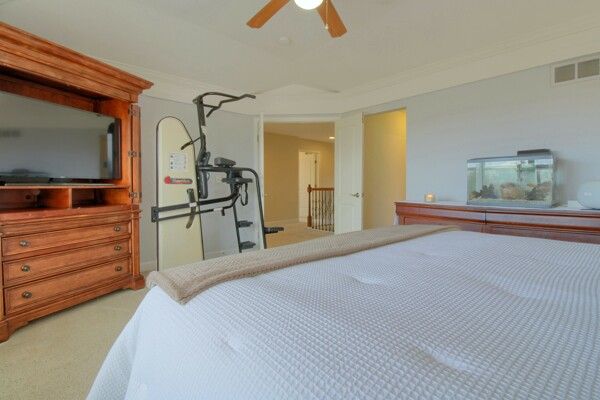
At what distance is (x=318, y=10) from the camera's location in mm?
1886

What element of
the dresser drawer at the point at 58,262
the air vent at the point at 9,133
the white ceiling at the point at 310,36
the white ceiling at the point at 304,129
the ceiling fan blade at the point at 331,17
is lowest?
the dresser drawer at the point at 58,262

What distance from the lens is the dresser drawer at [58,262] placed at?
191 centimetres

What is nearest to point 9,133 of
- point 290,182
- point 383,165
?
point 383,165

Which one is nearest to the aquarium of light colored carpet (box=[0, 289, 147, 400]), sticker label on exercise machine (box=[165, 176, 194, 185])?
sticker label on exercise machine (box=[165, 176, 194, 185])

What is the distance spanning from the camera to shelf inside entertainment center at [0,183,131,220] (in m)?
2.03

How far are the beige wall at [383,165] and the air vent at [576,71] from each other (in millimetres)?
2105

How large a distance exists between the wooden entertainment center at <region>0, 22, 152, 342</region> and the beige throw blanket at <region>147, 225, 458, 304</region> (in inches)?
66.1

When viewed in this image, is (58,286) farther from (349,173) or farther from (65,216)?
(349,173)

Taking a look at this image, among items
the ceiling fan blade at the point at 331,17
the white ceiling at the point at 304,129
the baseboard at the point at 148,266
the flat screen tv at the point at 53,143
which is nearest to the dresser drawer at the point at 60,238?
the flat screen tv at the point at 53,143

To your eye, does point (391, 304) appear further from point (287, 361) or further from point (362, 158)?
point (362, 158)

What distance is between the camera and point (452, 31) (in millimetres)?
2631

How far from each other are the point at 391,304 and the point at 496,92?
10.4 ft

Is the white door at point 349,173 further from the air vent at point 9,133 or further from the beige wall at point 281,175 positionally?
the air vent at point 9,133

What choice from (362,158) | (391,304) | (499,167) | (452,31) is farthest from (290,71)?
(391,304)
